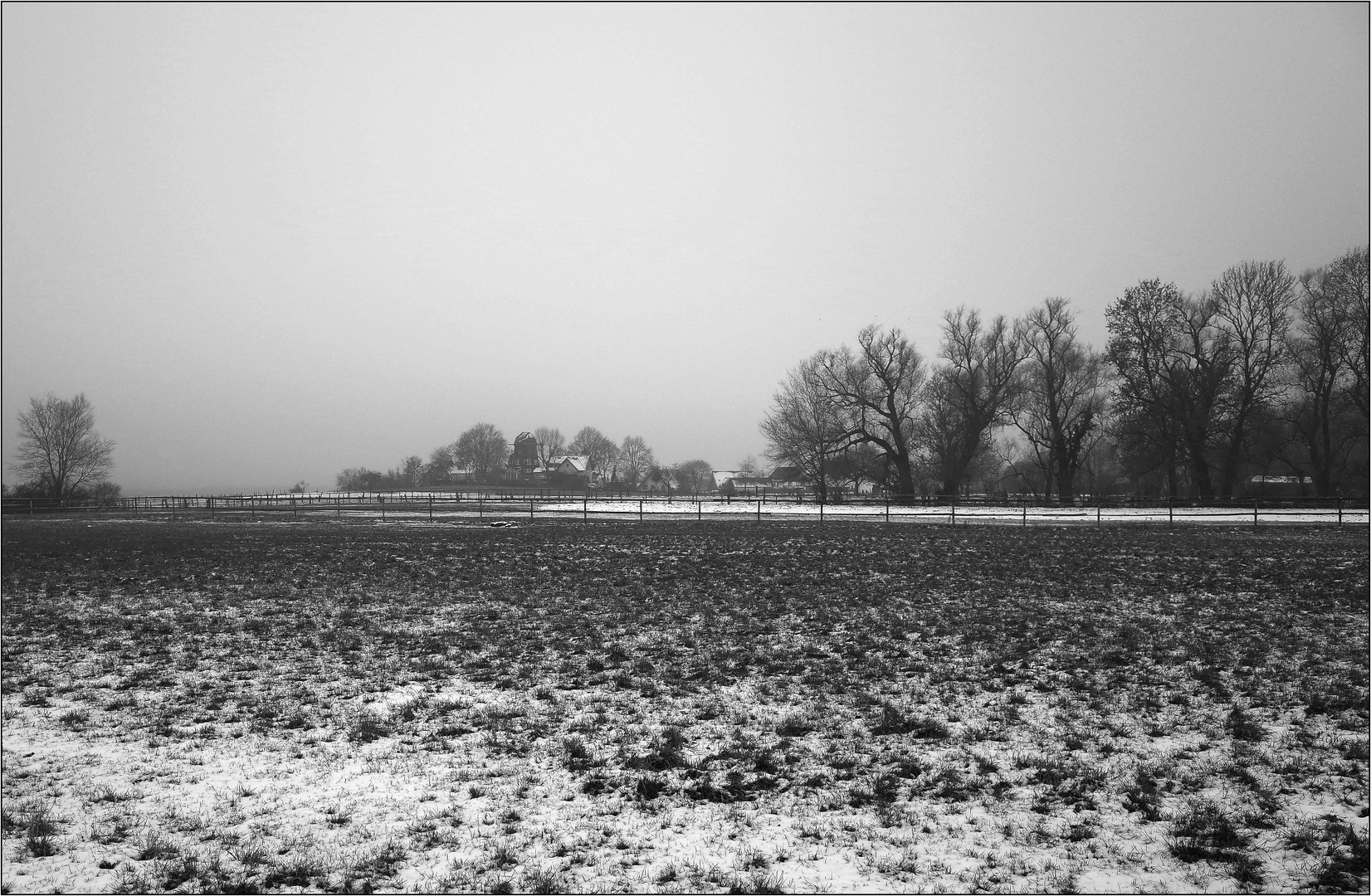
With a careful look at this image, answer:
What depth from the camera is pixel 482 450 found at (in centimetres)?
15112

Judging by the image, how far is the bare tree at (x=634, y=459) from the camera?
6186 inches

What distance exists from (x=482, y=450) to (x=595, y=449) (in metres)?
21.4

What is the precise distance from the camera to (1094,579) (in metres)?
15.7

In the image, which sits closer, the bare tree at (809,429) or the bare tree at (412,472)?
the bare tree at (809,429)

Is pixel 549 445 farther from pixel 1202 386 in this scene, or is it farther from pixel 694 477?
pixel 1202 386

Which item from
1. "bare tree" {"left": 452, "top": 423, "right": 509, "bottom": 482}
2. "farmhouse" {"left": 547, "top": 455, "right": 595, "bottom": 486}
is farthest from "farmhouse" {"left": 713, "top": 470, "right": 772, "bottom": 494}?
"bare tree" {"left": 452, "top": 423, "right": 509, "bottom": 482}

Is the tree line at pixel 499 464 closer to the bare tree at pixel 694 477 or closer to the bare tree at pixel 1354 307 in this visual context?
the bare tree at pixel 694 477

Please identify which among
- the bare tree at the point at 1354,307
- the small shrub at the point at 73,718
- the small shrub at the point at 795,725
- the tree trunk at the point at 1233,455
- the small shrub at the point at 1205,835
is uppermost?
the bare tree at the point at 1354,307

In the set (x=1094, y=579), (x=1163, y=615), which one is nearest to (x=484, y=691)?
(x=1163, y=615)

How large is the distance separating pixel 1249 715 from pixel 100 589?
1786 centimetres

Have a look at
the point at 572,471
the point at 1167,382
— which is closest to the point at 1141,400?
the point at 1167,382

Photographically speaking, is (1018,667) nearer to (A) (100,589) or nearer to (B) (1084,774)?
(B) (1084,774)

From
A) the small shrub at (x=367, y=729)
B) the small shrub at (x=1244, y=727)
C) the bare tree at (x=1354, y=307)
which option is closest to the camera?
the small shrub at (x=1244, y=727)

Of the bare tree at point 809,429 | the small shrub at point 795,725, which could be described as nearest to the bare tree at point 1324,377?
the bare tree at point 809,429
